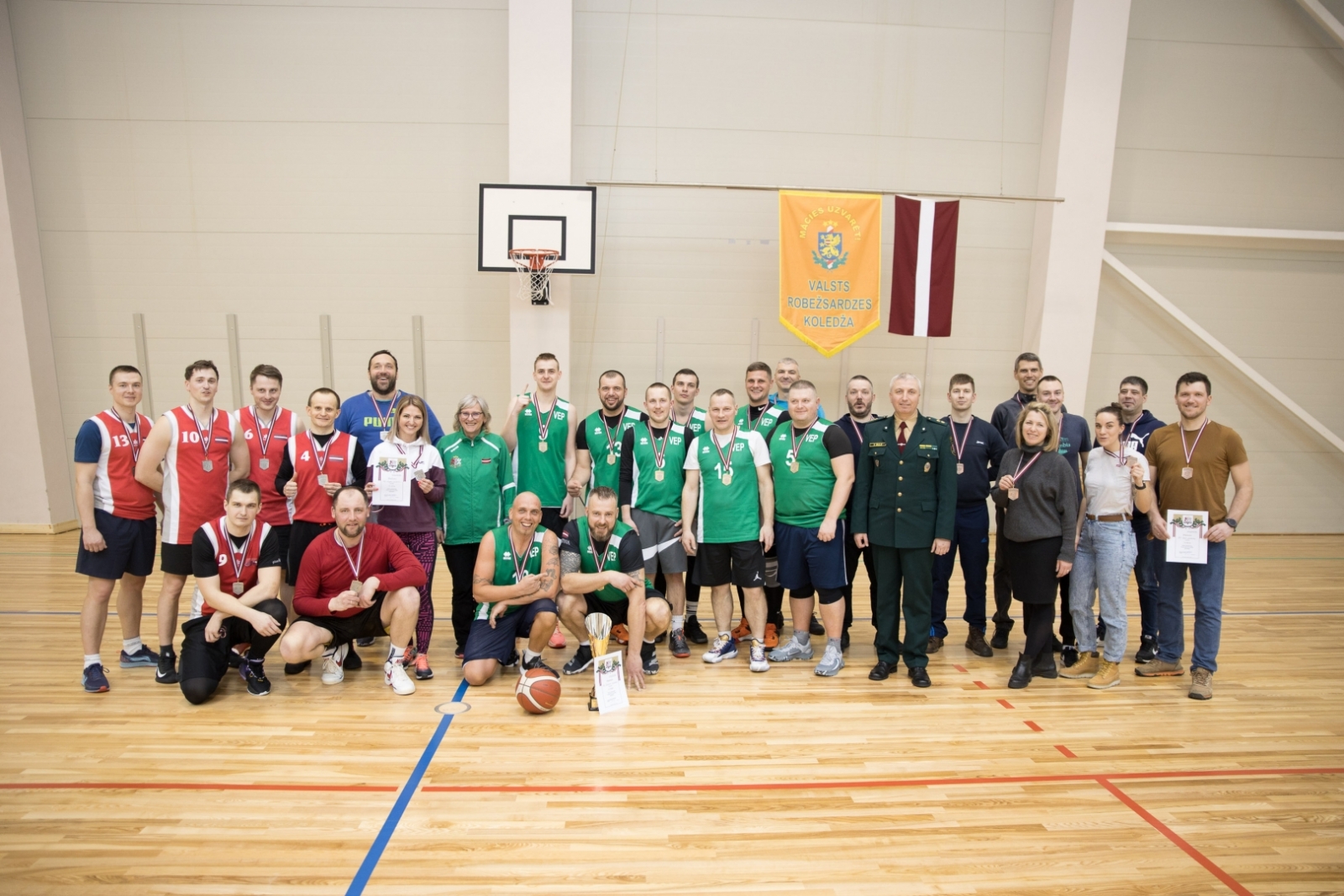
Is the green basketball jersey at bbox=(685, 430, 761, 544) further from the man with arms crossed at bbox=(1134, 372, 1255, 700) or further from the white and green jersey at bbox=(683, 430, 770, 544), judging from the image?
the man with arms crossed at bbox=(1134, 372, 1255, 700)

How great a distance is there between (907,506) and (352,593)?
Result: 314 centimetres

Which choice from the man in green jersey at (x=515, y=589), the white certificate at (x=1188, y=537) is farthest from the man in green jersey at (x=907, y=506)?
the man in green jersey at (x=515, y=589)

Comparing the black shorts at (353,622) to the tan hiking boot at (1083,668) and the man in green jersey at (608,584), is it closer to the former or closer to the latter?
the man in green jersey at (608,584)

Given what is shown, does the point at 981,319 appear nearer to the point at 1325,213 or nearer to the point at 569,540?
the point at 1325,213

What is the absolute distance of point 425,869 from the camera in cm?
253

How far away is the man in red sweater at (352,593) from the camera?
3.96 metres

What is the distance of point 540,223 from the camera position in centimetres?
752

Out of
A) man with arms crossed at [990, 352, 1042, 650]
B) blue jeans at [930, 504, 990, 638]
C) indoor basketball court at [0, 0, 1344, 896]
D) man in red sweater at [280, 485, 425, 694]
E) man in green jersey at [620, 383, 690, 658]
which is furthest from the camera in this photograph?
man with arms crossed at [990, 352, 1042, 650]

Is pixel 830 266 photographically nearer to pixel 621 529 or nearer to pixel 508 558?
pixel 621 529

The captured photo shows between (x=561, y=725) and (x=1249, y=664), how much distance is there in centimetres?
453

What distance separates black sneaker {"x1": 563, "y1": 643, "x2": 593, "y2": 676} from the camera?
14.3ft

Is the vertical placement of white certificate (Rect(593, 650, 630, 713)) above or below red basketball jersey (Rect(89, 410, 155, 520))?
below

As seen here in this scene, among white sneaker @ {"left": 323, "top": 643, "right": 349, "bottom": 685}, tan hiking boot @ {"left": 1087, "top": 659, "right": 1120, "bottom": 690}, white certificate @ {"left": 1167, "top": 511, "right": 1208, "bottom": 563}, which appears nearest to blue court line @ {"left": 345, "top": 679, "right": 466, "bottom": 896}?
white sneaker @ {"left": 323, "top": 643, "right": 349, "bottom": 685}

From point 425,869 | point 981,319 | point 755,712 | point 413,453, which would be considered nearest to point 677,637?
point 755,712
